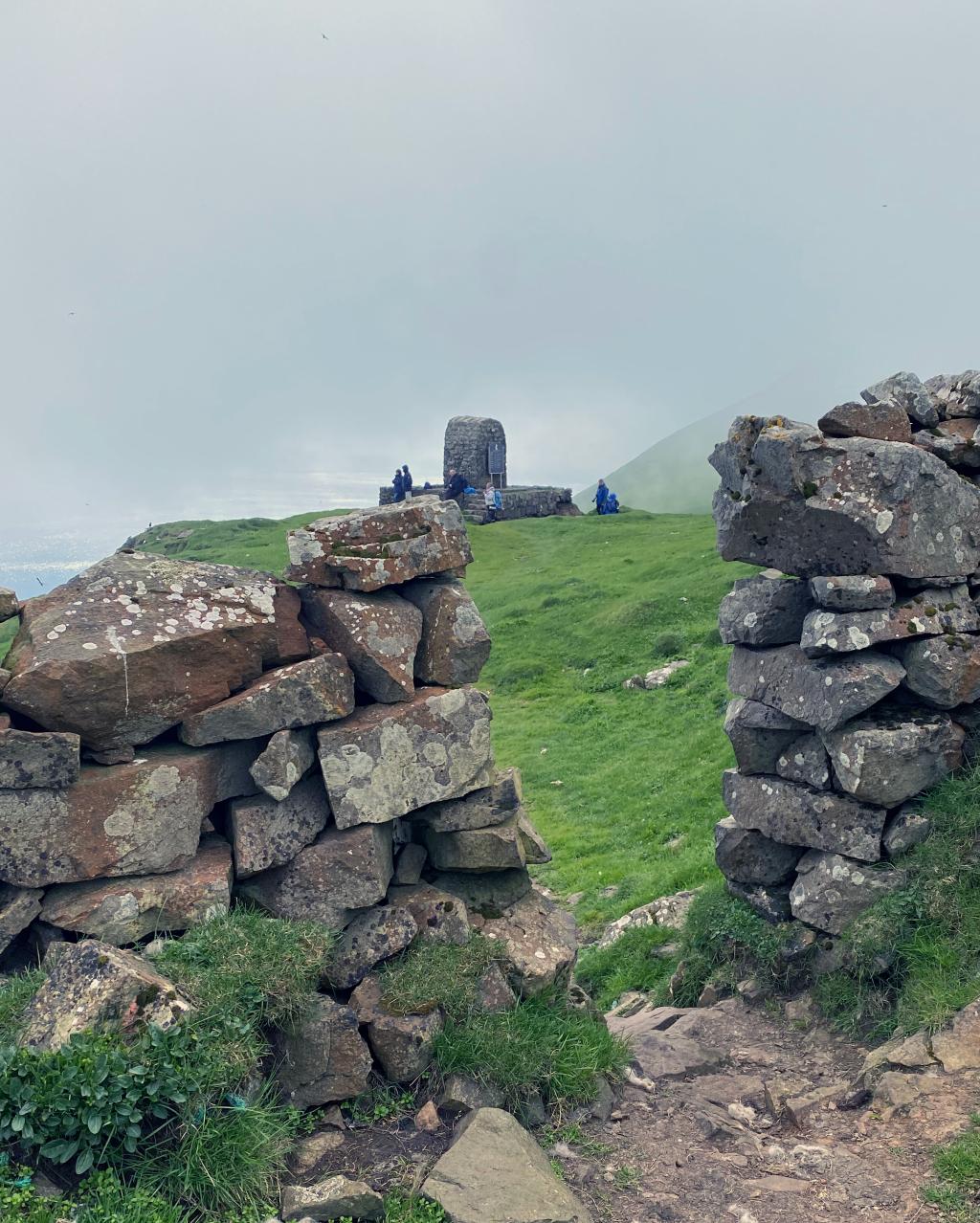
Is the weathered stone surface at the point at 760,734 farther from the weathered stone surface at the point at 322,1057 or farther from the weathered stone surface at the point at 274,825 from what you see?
the weathered stone surface at the point at 322,1057

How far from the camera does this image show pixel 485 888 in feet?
30.8

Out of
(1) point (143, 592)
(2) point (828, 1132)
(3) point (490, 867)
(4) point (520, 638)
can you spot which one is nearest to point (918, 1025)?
(2) point (828, 1132)

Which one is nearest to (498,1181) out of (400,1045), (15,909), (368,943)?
(400,1045)

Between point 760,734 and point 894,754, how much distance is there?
1751 mm

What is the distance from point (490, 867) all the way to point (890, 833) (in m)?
4.44

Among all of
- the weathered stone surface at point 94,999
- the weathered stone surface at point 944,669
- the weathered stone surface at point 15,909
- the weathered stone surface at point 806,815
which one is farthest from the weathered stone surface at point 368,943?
the weathered stone surface at point 944,669

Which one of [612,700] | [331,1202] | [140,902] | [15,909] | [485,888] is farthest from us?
[612,700]

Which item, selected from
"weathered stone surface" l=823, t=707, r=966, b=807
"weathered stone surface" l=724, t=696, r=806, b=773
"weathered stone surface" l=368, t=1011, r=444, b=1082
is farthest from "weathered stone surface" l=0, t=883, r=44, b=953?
"weathered stone surface" l=823, t=707, r=966, b=807

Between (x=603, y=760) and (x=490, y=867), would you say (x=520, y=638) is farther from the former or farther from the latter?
(x=490, y=867)

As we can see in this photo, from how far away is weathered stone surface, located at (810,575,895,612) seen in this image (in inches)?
401

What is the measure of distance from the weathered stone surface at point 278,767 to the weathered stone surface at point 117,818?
437mm

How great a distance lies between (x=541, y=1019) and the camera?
851 centimetres

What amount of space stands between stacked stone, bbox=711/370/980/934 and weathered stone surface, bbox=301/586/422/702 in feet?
14.0

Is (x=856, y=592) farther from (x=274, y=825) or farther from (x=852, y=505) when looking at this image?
(x=274, y=825)
